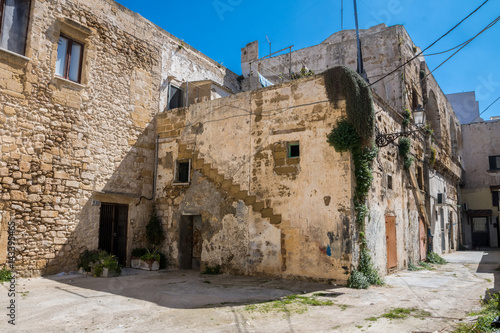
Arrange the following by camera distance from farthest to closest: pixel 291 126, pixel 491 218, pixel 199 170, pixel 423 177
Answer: pixel 491 218, pixel 423 177, pixel 199 170, pixel 291 126

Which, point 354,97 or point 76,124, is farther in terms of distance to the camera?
point 76,124

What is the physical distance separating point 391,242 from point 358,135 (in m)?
3.84

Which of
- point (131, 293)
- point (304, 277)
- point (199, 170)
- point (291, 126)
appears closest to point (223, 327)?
point (131, 293)

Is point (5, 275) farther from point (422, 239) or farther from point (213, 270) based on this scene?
point (422, 239)

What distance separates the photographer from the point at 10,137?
8.80 meters

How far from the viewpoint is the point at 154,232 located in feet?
38.2

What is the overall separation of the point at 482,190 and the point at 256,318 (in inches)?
977

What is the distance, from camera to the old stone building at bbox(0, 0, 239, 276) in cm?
894

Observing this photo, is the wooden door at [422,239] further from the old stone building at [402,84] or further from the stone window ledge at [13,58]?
the stone window ledge at [13,58]

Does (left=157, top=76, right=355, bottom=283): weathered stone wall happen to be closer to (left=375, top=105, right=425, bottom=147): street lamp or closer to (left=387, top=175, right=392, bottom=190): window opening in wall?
(left=375, top=105, right=425, bottom=147): street lamp

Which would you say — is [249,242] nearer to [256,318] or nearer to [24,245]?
[256,318]

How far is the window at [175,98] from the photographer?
13289 mm

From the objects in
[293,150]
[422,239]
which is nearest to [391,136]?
[293,150]

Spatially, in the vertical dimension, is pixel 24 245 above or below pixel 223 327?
above
